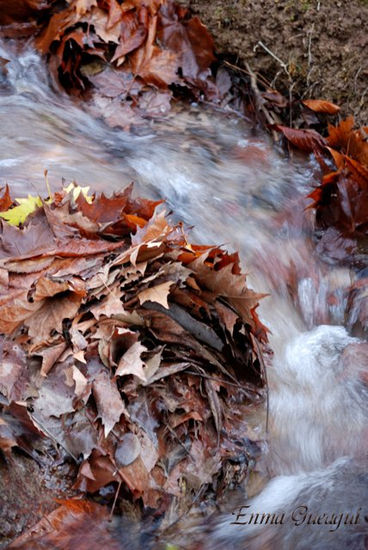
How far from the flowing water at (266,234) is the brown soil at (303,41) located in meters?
0.52

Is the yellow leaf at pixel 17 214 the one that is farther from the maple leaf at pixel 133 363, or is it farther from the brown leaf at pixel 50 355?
the maple leaf at pixel 133 363

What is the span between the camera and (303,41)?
15.1ft

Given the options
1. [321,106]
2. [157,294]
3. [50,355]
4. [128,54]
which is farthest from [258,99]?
[50,355]

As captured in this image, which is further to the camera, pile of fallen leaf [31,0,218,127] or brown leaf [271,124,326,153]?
pile of fallen leaf [31,0,218,127]

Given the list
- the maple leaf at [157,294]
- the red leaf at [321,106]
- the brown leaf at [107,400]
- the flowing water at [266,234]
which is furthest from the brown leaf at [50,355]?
the red leaf at [321,106]

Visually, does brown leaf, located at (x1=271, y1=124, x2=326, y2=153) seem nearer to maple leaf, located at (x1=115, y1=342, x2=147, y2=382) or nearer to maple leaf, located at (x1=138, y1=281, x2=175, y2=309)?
maple leaf, located at (x1=138, y1=281, x2=175, y2=309)

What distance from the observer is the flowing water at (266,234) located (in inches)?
102

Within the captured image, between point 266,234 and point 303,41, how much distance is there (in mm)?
1810

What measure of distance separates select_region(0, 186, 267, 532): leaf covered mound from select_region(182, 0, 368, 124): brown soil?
2.55 meters

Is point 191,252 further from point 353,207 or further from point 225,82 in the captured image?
point 225,82

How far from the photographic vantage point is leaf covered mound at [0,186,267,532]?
→ 2193 mm

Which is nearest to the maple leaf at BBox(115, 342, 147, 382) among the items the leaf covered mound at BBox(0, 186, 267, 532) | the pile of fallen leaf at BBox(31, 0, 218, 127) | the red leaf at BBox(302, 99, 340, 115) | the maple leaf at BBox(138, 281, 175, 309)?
the leaf covered mound at BBox(0, 186, 267, 532)

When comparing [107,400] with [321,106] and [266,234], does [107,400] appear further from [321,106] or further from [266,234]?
[321,106]

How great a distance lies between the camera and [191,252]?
2.54 metres
